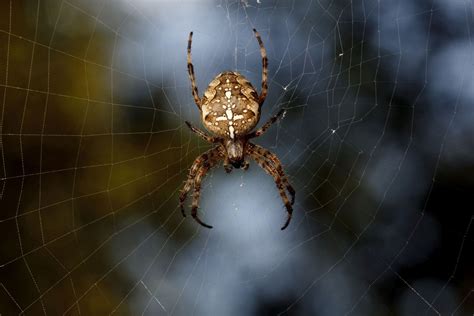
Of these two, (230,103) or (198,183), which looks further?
(198,183)

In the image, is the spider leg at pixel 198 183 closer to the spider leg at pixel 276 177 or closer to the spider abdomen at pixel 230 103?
the spider leg at pixel 276 177

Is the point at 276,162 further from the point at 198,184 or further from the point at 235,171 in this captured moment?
the point at 235,171

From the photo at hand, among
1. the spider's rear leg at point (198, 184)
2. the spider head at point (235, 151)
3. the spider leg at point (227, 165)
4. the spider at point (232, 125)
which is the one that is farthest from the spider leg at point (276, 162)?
the spider's rear leg at point (198, 184)

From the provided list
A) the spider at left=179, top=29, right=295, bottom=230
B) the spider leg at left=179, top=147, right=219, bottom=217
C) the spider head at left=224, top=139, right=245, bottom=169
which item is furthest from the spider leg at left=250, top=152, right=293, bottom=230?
the spider leg at left=179, top=147, right=219, bottom=217

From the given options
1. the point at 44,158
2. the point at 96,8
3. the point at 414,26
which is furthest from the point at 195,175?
the point at 414,26

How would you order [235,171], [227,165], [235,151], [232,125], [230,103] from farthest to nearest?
[235,171] → [227,165] → [235,151] → [232,125] → [230,103]

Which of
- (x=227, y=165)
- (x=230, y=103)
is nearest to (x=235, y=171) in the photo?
(x=227, y=165)

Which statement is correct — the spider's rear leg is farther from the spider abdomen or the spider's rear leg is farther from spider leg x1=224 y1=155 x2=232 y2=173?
the spider abdomen

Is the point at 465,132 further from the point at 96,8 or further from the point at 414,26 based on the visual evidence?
the point at 96,8
